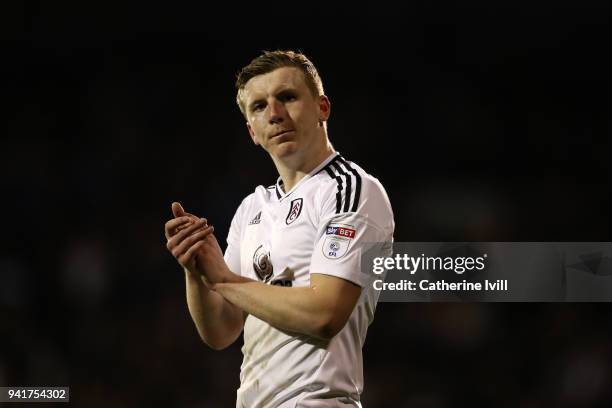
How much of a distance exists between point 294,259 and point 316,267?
146 mm

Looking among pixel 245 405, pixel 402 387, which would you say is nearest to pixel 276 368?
pixel 245 405

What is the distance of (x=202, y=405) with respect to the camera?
4.86m

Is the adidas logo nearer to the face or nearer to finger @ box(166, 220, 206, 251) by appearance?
the face

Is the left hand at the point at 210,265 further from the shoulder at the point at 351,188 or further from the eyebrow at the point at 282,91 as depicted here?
the eyebrow at the point at 282,91

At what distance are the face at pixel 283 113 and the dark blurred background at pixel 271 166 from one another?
109 inches

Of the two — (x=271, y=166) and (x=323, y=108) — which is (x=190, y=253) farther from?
(x=271, y=166)

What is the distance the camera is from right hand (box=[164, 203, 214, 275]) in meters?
2.01

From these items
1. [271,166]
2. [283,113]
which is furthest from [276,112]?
[271,166]

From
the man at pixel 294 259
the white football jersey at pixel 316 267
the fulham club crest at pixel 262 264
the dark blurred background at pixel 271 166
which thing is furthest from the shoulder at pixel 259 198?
the dark blurred background at pixel 271 166

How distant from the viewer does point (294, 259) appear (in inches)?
82.8

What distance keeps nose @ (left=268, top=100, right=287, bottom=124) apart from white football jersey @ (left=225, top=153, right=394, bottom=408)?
189 mm

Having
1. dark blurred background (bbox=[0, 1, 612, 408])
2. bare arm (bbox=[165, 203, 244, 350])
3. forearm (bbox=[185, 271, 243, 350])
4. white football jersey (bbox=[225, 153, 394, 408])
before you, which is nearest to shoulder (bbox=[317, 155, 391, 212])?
white football jersey (bbox=[225, 153, 394, 408])

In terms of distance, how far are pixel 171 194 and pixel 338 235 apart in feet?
11.2

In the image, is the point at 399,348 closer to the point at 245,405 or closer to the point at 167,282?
the point at 167,282
